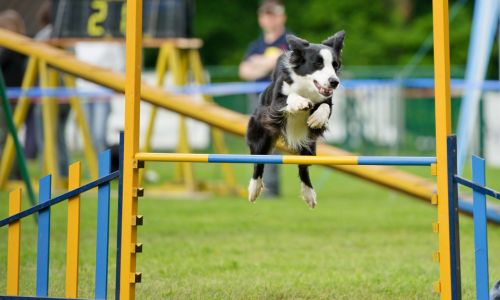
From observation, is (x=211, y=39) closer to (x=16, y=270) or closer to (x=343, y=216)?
(x=343, y=216)

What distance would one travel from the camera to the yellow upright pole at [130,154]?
377 centimetres

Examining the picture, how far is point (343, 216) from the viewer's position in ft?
26.8

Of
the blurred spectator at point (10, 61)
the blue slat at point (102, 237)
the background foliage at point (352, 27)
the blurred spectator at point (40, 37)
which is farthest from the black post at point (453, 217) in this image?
the background foliage at point (352, 27)

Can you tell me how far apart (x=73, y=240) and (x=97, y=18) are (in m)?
6.45

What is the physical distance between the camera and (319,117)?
13.6 feet

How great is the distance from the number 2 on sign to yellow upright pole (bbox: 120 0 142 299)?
6253 mm

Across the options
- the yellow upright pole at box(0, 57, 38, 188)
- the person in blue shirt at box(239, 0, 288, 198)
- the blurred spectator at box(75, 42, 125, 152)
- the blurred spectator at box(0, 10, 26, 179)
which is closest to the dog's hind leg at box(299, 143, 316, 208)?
the person in blue shirt at box(239, 0, 288, 198)

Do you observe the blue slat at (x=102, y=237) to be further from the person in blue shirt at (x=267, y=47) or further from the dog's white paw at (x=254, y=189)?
the person in blue shirt at (x=267, y=47)

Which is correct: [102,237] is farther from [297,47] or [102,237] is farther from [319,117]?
[297,47]

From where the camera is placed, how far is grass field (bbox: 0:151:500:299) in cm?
466

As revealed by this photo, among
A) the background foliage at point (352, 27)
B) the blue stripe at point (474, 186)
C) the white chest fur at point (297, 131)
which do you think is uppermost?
the background foliage at point (352, 27)

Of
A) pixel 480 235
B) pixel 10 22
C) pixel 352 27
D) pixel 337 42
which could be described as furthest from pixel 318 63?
pixel 352 27

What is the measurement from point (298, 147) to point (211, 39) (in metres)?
23.6

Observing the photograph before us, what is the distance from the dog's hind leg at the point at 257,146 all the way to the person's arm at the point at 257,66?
4.15 m
